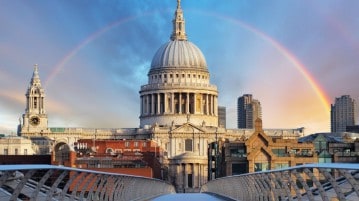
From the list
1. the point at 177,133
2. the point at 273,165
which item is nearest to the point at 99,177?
the point at 273,165

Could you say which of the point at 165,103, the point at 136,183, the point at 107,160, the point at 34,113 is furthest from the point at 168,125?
the point at 136,183

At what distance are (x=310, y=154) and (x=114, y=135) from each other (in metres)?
105

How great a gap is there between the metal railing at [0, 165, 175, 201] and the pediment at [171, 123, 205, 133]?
441 ft

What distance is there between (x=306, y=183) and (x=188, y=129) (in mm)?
168534

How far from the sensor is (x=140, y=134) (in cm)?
19375

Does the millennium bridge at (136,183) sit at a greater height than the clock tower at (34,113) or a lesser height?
lesser

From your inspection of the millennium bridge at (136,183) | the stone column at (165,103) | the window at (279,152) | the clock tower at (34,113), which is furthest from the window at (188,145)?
the millennium bridge at (136,183)

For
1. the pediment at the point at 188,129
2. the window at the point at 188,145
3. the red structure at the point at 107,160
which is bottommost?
the red structure at the point at 107,160

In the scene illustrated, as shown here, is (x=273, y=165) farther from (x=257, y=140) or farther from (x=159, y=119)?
(x=159, y=119)

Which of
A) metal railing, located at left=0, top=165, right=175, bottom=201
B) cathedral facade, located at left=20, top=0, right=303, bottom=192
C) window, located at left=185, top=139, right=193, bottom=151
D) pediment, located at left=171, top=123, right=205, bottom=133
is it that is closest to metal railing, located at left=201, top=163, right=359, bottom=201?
metal railing, located at left=0, top=165, right=175, bottom=201

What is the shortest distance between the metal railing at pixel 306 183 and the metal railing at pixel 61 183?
20.2ft

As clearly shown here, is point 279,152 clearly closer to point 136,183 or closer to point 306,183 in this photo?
point 136,183

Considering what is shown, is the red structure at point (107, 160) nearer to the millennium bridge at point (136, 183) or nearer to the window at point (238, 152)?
the window at point (238, 152)

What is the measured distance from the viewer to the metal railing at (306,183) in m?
17.5
